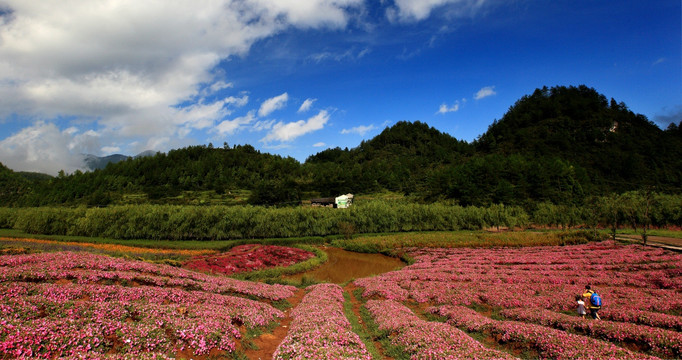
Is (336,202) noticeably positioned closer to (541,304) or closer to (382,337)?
(541,304)

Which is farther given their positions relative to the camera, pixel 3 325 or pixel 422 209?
pixel 422 209

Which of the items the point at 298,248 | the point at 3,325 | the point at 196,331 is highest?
the point at 3,325

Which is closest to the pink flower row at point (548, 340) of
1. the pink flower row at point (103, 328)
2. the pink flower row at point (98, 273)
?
the pink flower row at point (103, 328)

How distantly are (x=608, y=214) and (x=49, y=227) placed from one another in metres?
112

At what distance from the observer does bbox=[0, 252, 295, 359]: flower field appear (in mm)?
7980

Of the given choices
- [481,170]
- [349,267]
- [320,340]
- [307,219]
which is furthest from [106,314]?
[481,170]

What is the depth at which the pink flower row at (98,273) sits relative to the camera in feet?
46.7

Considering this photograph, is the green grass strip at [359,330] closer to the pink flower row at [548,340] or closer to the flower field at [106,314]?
the flower field at [106,314]

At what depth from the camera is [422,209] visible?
71062 millimetres

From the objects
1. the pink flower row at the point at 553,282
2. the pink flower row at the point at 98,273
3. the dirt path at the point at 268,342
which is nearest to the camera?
the dirt path at the point at 268,342

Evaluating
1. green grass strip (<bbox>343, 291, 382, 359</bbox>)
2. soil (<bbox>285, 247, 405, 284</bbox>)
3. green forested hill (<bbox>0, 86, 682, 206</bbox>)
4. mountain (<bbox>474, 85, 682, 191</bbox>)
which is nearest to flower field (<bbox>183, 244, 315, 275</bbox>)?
soil (<bbox>285, 247, 405, 284</bbox>)

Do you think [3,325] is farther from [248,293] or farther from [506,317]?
[506,317]

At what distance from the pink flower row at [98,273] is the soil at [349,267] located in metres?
13.4

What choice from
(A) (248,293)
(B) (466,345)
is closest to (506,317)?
(B) (466,345)
